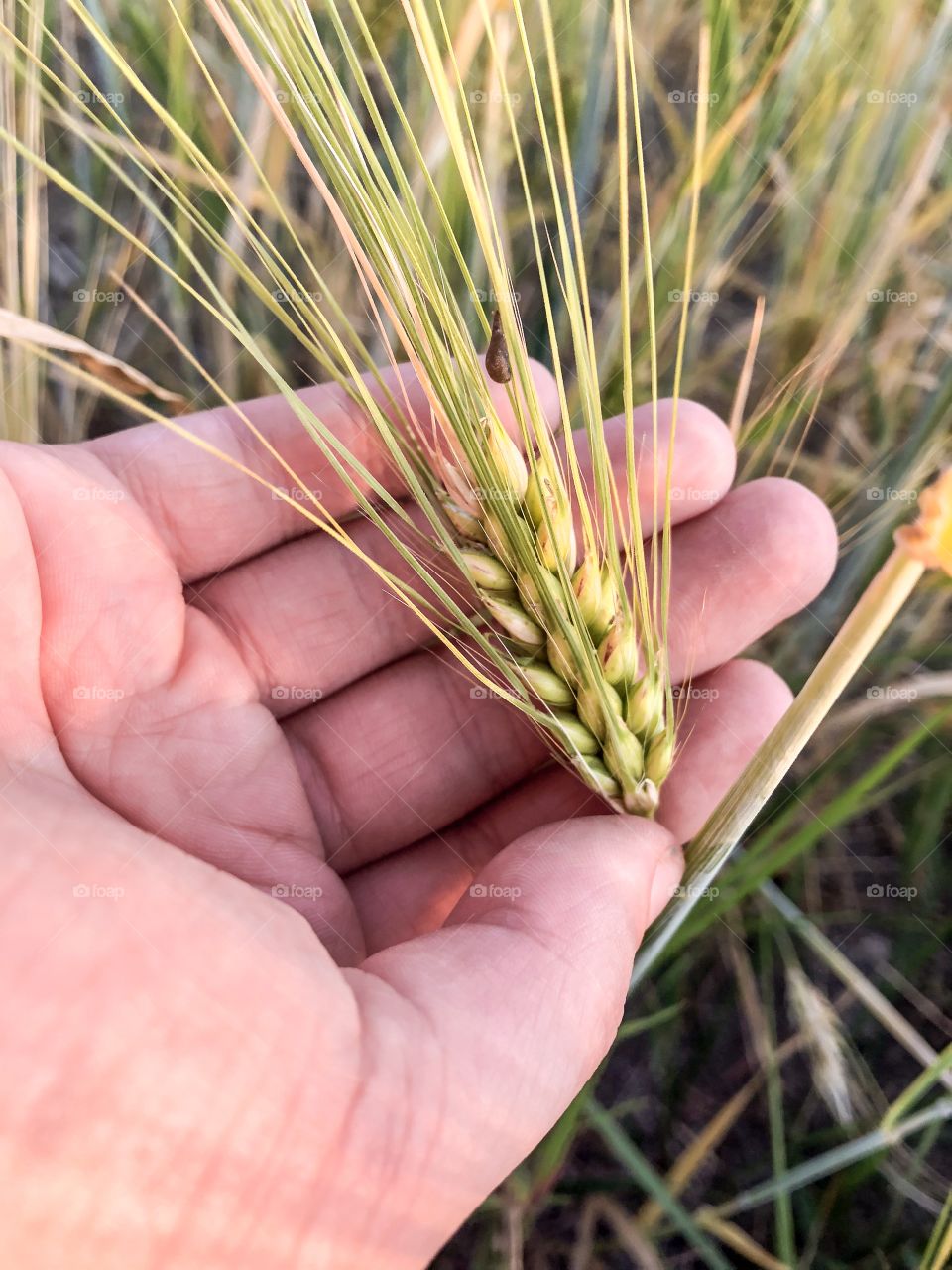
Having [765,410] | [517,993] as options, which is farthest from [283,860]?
[765,410]

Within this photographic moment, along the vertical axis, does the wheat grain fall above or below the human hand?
above

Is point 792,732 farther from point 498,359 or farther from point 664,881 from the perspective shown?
point 498,359

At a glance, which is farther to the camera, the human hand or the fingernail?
Answer: the fingernail

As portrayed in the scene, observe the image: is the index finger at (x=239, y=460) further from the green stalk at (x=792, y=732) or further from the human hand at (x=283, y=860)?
the green stalk at (x=792, y=732)

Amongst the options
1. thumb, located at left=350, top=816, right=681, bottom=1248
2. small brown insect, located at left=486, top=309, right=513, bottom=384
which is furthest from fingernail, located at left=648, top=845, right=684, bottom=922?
small brown insect, located at left=486, top=309, right=513, bottom=384

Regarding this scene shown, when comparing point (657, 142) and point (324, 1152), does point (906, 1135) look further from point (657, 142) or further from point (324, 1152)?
point (657, 142)

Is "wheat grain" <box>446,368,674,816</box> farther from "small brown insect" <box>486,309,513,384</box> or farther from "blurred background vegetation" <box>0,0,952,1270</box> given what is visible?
"blurred background vegetation" <box>0,0,952,1270</box>

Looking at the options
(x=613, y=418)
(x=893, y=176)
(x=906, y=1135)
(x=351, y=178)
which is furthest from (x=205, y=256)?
(x=906, y=1135)
